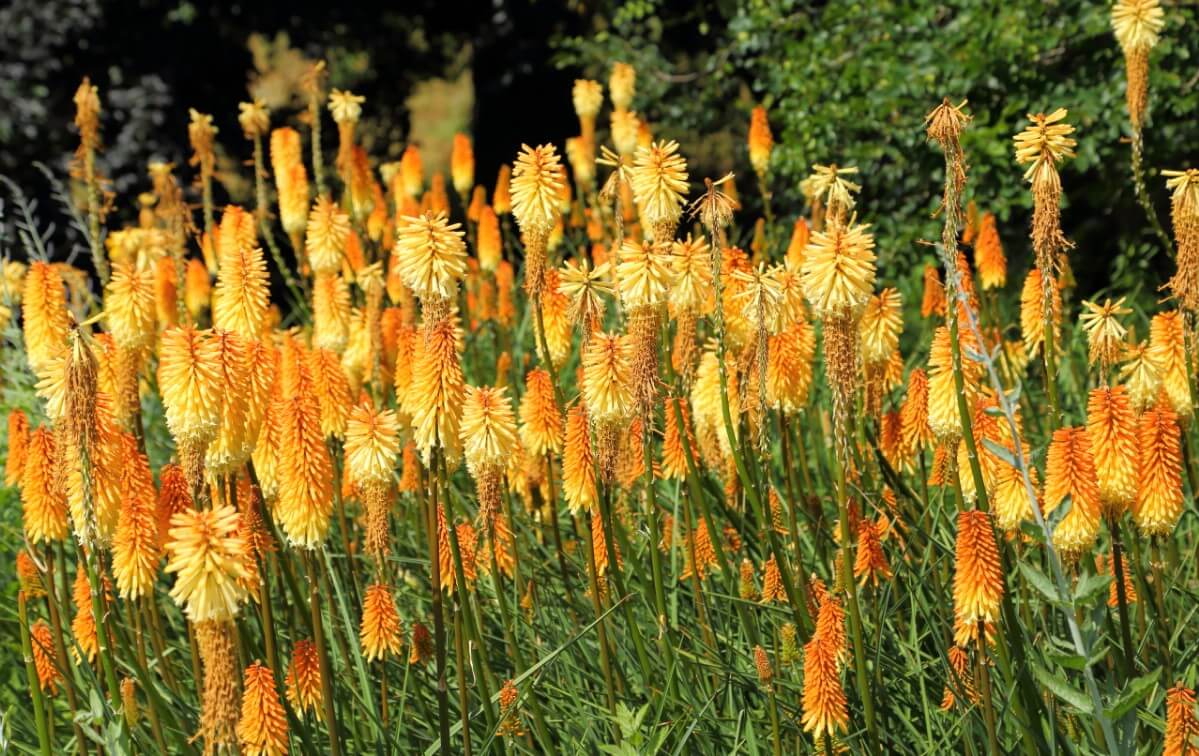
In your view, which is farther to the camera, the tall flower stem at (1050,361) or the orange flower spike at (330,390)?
the orange flower spike at (330,390)

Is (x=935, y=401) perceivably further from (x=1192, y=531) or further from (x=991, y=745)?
(x=1192, y=531)

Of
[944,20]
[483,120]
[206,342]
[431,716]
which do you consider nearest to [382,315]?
[431,716]

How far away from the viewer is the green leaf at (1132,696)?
8.78 feet

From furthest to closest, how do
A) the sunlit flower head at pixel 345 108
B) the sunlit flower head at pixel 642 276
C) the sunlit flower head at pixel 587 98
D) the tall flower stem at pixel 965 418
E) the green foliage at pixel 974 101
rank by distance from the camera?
the green foliage at pixel 974 101 → the sunlit flower head at pixel 587 98 → the sunlit flower head at pixel 345 108 → the sunlit flower head at pixel 642 276 → the tall flower stem at pixel 965 418

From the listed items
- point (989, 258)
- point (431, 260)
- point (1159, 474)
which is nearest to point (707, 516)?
point (431, 260)

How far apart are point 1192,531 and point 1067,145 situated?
237 cm

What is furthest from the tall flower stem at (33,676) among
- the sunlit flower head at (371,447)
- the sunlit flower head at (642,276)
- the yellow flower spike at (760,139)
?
the yellow flower spike at (760,139)

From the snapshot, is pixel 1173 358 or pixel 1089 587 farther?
pixel 1173 358

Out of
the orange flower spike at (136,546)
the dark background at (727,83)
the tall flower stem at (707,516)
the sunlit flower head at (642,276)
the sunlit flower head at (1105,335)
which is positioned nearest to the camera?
the orange flower spike at (136,546)

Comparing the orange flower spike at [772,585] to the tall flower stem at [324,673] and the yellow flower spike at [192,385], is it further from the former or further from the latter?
the yellow flower spike at [192,385]

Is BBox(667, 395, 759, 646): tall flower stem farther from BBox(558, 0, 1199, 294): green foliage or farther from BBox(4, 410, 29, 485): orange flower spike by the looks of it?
BBox(558, 0, 1199, 294): green foliage

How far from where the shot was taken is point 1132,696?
272 cm

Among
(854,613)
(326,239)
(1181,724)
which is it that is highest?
(326,239)

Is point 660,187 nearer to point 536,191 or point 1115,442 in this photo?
point 536,191
